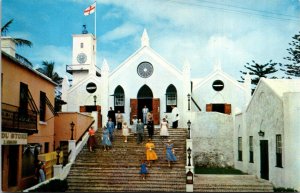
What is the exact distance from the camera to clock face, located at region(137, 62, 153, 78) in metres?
30.0

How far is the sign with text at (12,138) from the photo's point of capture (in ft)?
46.2

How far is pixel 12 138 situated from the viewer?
1484 centimetres

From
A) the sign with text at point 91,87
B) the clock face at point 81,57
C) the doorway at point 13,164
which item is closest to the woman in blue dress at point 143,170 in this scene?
the doorway at point 13,164

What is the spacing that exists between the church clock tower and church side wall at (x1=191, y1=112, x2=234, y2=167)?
70.3 ft

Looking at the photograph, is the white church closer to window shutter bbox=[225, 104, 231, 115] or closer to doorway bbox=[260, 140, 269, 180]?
window shutter bbox=[225, 104, 231, 115]

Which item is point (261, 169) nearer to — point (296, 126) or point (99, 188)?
point (296, 126)

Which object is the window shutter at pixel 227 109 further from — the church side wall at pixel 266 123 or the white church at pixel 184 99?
the church side wall at pixel 266 123

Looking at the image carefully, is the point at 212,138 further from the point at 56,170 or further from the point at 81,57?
the point at 81,57

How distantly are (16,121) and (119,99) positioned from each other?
14.9m

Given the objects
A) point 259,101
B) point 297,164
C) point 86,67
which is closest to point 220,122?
point 259,101

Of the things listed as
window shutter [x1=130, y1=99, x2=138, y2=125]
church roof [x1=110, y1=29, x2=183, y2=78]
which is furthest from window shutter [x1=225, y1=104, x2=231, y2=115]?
window shutter [x1=130, y1=99, x2=138, y2=125]

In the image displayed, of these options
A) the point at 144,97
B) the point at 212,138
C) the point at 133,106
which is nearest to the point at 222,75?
the point at 212,138

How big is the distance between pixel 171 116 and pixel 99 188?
40.5 ft

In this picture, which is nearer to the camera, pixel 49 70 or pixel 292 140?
pixel 292 140
